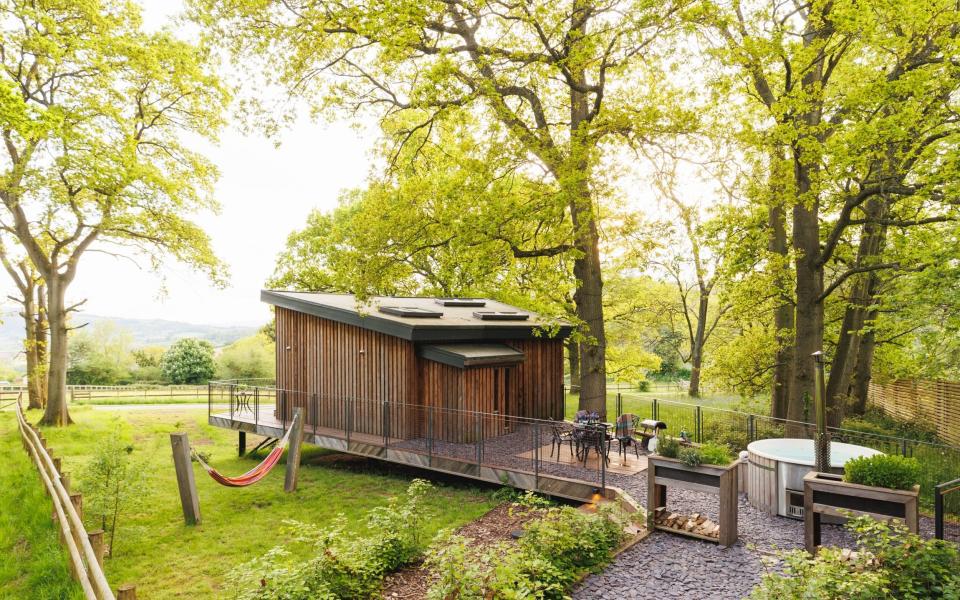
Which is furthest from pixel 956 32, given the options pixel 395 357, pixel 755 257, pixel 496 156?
pixel 395 357

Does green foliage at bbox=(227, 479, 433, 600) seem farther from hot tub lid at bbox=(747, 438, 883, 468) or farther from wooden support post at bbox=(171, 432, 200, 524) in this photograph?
hot tub lid at bbox=(747, 438, 883, 468)

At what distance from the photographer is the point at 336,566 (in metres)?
5.96

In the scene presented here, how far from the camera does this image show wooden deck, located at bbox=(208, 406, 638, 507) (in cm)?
905

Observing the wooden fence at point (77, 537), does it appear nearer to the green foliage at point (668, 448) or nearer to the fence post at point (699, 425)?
the green foliage at point (668, 448)

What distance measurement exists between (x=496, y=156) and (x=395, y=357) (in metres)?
5.26

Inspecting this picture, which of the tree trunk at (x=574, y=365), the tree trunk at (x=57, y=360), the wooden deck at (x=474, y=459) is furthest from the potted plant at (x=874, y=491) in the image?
the tree trunk at (x=57, y=360)

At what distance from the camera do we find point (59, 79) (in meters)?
16.7

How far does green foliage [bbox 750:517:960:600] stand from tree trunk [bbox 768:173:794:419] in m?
8.43

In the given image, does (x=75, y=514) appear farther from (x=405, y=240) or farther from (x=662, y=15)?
(x=662, y=15)

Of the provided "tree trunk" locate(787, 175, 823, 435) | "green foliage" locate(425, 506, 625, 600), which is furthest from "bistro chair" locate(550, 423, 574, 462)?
"tree trunk" locate(787, 175, 823, 435)

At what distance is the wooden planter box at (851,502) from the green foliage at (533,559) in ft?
7.41

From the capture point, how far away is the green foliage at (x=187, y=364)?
35688mm

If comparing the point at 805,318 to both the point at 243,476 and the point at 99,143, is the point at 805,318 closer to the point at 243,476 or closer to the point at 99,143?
the point at 243,476

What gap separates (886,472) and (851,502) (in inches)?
19.8
